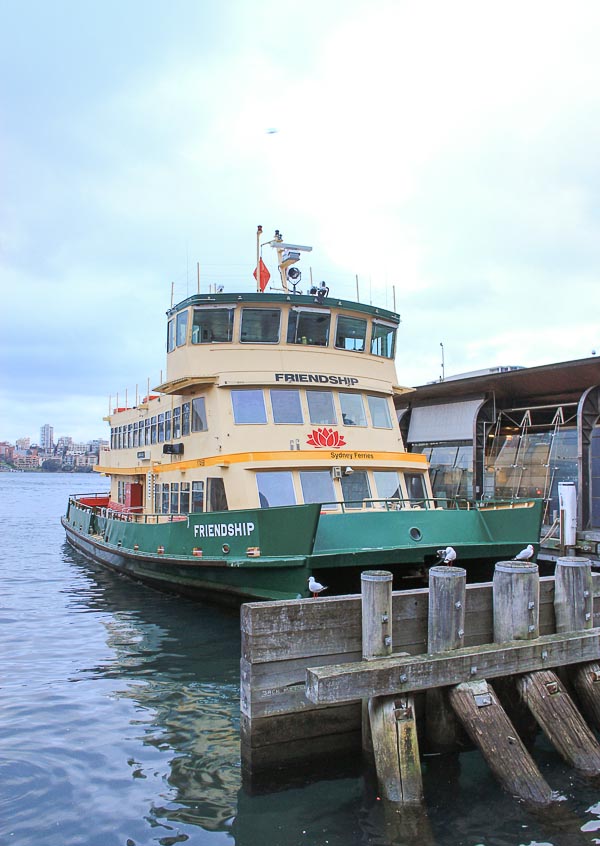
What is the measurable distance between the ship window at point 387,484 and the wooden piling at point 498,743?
6.00m

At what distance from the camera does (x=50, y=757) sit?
6.75 meters

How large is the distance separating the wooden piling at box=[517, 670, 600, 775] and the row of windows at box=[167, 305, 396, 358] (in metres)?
8.03

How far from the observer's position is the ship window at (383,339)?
13930 millimetres

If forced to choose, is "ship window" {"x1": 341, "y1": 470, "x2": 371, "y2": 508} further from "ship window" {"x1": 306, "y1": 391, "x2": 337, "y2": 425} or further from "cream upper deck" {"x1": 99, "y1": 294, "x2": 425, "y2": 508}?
"ship window" {"x1": 306, "y1": 391, "x2": 337, "y2": 425}

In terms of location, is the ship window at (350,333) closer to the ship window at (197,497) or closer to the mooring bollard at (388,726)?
the ship window at (197,497)

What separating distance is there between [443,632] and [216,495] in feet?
20.5

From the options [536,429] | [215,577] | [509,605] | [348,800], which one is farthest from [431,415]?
[348,800]

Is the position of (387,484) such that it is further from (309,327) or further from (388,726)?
(388,726)

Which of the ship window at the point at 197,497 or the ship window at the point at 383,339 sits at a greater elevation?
the ship window at the point at 383,339

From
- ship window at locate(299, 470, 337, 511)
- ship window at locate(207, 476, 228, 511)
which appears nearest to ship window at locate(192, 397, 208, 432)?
ship window at locate(207, 476, 228, 511)

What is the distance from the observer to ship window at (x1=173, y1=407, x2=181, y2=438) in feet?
46.6

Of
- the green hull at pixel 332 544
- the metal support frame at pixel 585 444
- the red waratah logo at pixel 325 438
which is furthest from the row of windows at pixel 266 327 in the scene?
the metal support frame at pixel 585 444

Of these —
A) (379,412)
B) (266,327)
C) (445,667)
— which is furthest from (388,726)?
(266,327)

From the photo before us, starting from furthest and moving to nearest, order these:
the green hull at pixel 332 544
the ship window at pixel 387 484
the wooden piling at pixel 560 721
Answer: the ship window at pixel 387 484, the green hull at pixel 332 544, the wooden piling at pixel 560 721
